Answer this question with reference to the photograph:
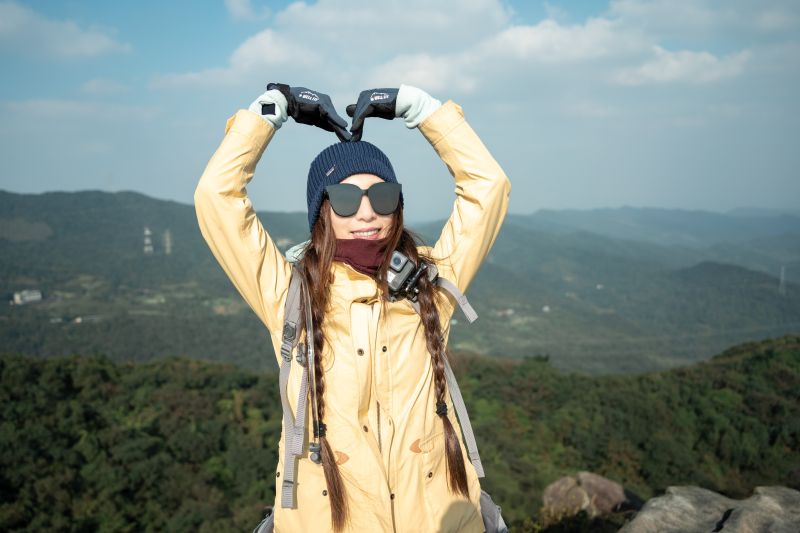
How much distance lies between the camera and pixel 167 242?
127688 mm

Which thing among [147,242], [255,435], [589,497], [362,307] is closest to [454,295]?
[362,307]

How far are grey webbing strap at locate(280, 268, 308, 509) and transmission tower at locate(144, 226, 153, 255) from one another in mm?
129648

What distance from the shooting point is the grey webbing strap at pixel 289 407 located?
2.12m

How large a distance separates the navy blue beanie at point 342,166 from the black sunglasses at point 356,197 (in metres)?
0.07

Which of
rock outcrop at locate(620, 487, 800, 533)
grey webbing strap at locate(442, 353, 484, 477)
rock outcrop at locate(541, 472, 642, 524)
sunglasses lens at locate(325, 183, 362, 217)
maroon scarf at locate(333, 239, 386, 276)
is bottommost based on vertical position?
rock outcrop at locate(541, 472, 642, 524)

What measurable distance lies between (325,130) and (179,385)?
754 inches

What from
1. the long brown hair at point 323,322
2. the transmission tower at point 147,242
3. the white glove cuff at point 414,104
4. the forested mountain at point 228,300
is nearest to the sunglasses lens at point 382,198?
the long brown hair at point 323,322

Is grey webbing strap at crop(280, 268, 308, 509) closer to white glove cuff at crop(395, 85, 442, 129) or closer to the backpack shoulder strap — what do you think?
the backpack shoulder strap

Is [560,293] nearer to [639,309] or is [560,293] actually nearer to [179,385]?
[639,309]

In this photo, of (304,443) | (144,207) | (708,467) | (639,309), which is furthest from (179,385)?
(144,207)

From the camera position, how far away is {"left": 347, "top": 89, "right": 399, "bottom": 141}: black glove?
2.43 m

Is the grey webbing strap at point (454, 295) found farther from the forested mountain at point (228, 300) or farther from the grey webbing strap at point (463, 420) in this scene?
the forested mountain at point (228, 300)

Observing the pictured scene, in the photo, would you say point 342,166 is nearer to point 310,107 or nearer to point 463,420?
point 310,107

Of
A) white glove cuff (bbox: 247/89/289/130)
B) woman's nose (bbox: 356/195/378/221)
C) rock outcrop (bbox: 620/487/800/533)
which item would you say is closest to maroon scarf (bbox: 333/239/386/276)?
woman's nose (bbox: 356/195/378/221)
